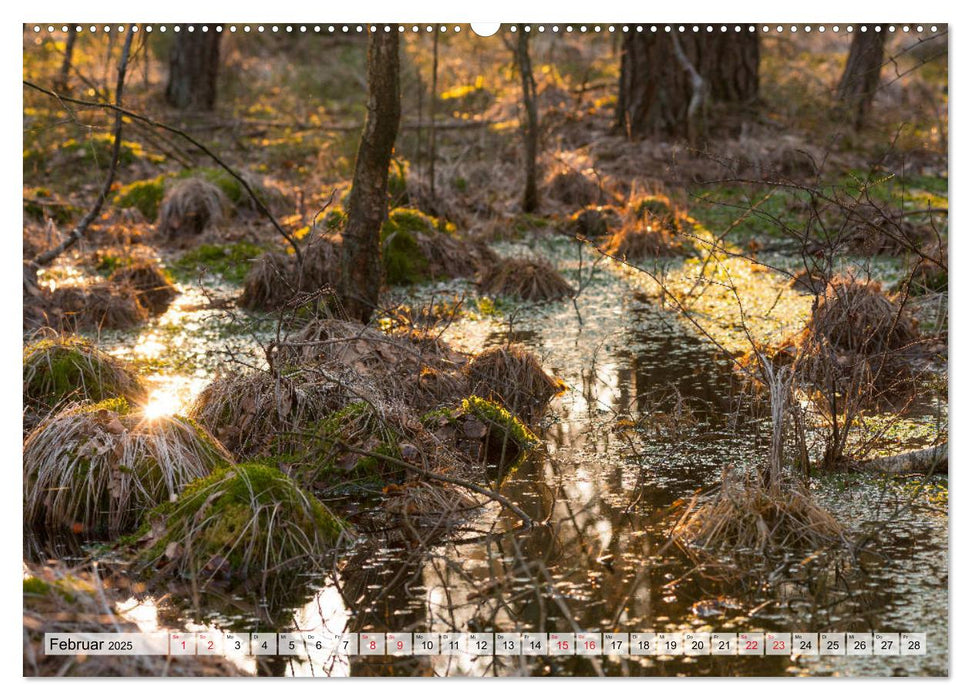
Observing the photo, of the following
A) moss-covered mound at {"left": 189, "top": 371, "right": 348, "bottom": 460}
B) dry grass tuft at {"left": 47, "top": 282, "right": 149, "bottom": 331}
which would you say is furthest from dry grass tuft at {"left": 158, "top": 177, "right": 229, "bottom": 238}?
moss-covered mound at {"left": 189, "top": 371, "right": 348, "bottom": 460}

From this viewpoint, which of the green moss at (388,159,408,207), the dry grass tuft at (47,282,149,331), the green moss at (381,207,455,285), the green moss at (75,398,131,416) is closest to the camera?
the green moss at (75,398,131,416)

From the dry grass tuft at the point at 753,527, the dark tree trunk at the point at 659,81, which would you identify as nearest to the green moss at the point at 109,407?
the dry grass tuft at the point at 753,527

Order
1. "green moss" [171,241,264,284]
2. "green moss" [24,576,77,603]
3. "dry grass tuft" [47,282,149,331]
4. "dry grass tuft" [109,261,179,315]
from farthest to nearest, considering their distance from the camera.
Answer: "green moss" [171,241,264,284] → "dry grass tuft" [109,261,179,315] → "dry grass tuft" [47,282,149,331] → "green moss" [24,576,77,603]

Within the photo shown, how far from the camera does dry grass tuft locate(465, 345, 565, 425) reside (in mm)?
7160

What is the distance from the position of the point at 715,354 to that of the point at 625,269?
306cm

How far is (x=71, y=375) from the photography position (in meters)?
6.74

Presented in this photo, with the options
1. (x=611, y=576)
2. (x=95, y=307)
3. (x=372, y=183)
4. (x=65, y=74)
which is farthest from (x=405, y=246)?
(x=611, y=576)

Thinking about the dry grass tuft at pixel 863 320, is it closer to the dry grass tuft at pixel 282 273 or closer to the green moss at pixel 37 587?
the dry grass tuft at pixel 282 273

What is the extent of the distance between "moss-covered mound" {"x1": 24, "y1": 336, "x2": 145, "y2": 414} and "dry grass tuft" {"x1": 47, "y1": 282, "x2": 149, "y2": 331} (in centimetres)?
209

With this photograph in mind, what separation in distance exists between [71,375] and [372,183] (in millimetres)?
2473

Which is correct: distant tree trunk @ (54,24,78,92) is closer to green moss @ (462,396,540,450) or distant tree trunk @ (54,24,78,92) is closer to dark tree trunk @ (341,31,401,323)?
dark tree trunk @ (341,31,401,323)

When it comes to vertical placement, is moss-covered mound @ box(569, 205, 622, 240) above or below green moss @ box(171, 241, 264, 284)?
above

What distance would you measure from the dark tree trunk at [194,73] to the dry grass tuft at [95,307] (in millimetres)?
8045

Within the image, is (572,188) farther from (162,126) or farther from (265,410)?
(162,126)
